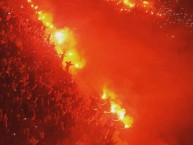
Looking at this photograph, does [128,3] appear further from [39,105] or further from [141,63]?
[39,105]

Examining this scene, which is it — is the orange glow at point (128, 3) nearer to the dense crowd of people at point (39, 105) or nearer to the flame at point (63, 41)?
the flame at point (63, 41)

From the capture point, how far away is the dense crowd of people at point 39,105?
7750 mm

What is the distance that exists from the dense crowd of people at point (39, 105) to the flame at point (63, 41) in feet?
9.77

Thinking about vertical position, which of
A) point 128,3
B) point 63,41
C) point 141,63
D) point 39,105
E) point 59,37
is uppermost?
point 128,3

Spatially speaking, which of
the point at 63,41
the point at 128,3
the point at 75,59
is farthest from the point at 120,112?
the point at 128,3

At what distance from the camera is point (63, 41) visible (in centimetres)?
1628

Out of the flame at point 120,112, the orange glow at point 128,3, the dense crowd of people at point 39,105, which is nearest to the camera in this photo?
the dense crowd of people at point 39,105

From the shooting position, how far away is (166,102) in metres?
15.1

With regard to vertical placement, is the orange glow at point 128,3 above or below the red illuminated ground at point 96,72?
above

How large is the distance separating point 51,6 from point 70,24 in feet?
7.95

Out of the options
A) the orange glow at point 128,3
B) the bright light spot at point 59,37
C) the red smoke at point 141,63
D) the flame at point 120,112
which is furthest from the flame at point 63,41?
the orange glow at point 128,3

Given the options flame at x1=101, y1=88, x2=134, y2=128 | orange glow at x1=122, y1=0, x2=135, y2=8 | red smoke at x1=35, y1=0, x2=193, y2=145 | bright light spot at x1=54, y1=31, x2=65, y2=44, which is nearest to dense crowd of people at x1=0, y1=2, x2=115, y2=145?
flame at x1=101, y1=88, x2=134, y2=128

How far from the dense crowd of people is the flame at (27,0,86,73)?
9.77 feet

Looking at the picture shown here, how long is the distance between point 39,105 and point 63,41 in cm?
815
